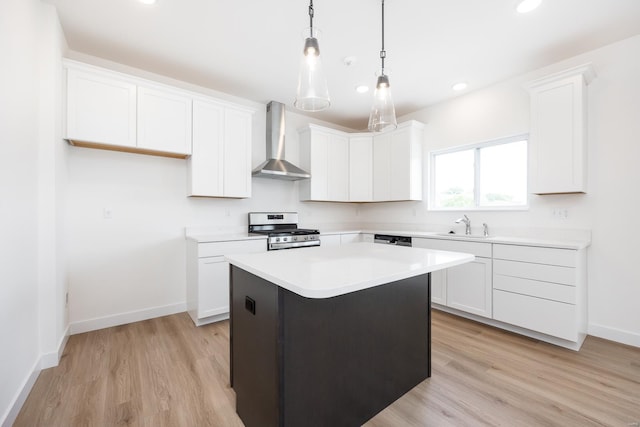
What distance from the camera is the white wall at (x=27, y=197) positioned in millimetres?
1511

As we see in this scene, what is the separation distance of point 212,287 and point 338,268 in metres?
2.04

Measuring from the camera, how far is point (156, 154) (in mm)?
3014

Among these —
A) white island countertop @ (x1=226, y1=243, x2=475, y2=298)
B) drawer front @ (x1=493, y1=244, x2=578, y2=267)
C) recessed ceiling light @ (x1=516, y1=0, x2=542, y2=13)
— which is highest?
recessed ceiling light @ (x1=516, y1=0, x2=542, y2=13)

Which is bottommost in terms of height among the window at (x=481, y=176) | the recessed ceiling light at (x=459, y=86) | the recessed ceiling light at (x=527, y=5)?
the window at (x=481, y=176)

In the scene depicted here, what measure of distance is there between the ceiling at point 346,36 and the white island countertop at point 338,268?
1.88 meters

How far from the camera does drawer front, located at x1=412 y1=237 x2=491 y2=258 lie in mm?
2840

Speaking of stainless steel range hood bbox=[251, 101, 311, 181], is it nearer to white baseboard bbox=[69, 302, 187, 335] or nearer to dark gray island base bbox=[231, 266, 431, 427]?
white baseboard bbox=[69, 302, 187, 335]

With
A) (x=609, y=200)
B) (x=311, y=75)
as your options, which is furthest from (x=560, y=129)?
(x=311, y=75)

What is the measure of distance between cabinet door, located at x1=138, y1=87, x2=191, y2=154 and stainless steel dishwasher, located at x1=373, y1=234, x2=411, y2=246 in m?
2.76

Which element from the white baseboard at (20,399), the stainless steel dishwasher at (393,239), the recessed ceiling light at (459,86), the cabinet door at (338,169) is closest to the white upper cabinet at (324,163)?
the cabinet door at (338,169)

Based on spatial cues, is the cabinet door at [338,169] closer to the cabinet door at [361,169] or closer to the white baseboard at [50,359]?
the cabinet door at [361,169]

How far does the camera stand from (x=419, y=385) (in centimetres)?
185

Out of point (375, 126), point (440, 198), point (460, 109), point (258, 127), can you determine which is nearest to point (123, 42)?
point (258, 127)

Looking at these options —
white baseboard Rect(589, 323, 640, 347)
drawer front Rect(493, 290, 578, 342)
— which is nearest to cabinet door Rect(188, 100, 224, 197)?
drawer front Rect(493, 290, 578, 342)
